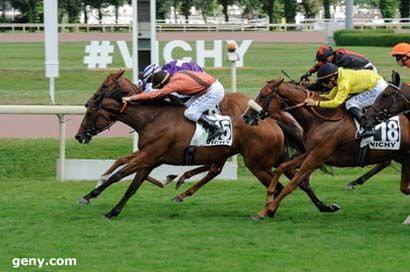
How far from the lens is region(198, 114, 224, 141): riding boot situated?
32.5 feet

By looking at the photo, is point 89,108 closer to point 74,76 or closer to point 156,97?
point 156,97

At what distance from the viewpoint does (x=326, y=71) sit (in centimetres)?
977

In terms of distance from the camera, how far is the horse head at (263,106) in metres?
9.55

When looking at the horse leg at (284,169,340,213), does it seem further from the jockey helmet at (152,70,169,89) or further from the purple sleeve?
the purple sleeve

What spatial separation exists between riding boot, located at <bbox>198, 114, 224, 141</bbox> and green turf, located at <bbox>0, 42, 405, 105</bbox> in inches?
371

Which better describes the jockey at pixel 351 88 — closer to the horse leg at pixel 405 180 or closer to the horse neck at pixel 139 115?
the horse leg at pixel 405 180

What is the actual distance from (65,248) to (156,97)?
7.49 feet

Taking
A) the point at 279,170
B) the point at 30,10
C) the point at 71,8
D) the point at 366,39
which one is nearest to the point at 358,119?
the point at 279,170

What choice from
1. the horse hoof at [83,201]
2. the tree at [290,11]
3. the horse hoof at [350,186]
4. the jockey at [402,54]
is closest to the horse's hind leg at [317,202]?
the horse hoof at [350,186]

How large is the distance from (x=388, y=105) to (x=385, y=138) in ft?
1.09

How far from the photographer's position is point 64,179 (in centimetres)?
1269
